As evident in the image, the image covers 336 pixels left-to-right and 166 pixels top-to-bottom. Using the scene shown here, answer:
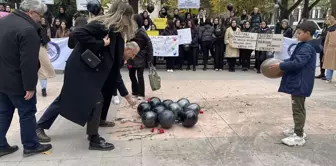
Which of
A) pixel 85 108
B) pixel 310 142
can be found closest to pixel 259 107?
pixel 310 142

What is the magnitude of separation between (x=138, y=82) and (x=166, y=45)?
A: 4.02 meters

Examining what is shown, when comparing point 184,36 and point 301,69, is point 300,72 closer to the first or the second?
point 301,69

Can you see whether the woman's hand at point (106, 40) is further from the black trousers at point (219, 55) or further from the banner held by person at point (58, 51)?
the black trousers at point (219, 55)

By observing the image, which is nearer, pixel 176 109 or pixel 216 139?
pixel 216 139

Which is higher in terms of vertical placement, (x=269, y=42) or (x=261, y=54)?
(x=269, y=42)

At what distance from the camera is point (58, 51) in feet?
35.0

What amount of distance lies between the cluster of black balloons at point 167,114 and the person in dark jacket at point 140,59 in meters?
1.73

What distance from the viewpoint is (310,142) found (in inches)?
191

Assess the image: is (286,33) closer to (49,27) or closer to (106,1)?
(49,27)

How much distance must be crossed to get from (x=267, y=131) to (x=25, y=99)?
11.7 feet

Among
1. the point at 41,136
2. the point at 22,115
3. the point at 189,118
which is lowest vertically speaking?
the point at 41,136

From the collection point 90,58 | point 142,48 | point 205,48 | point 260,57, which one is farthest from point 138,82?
point 260,57

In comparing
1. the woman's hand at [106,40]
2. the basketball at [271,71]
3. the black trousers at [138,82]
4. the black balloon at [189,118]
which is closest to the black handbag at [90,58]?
the woman's hand at [106,40]

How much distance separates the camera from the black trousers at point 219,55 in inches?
447
